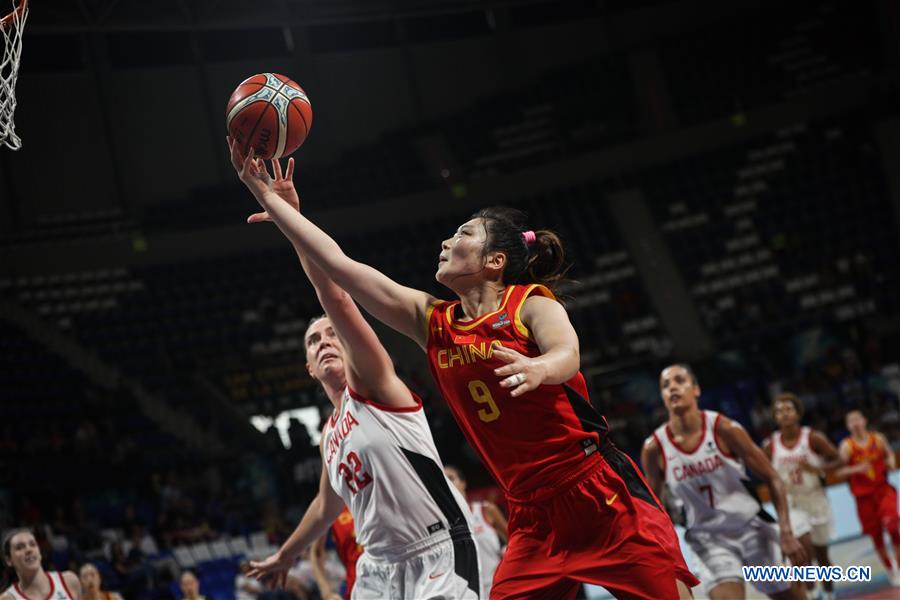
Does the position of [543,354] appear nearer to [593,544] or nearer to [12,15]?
[593,544]

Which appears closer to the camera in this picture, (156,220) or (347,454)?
(347,454)

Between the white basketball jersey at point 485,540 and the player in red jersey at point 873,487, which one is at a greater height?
the white basketball jersey at point 485,540

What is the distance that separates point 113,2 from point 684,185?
11276 mm

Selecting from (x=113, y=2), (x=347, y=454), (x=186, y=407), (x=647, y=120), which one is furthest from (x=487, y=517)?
(x=647, y=120)

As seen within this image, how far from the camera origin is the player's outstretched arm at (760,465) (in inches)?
209

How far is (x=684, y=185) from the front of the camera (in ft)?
66.2

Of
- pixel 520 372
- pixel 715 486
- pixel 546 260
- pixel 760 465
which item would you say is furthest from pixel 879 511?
pixel 520 372

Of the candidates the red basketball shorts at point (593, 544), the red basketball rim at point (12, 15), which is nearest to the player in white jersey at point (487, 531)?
the red basketball shorts at point (593, 544)

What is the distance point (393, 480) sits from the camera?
12.9 ft

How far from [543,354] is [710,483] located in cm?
333

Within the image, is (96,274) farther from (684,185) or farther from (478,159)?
(684,185)

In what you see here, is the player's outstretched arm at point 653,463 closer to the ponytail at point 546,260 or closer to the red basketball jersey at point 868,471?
the ponytail at point 546,260

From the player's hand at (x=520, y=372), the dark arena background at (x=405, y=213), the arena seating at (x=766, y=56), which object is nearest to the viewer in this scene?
the player's hand at (x=520, y=372)

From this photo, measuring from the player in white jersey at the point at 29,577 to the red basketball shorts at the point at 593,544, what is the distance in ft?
13.4
